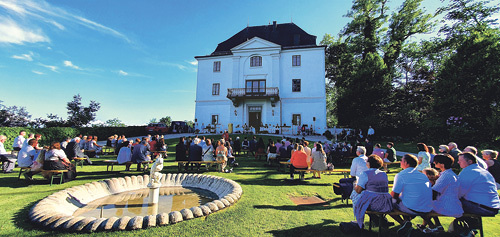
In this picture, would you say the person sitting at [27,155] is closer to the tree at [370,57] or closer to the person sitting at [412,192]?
the person sitting at [412,192]

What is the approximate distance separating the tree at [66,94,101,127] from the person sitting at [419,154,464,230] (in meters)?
35.4

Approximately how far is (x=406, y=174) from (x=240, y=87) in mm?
25979

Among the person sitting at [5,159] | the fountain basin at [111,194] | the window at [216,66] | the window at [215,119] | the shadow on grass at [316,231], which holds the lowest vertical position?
the shadow on grass at [316,231]

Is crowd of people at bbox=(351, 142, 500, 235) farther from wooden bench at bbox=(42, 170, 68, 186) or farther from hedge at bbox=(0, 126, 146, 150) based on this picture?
hedge at bbox=(0, 126, 146, 150)

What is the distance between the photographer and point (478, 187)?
3447mm

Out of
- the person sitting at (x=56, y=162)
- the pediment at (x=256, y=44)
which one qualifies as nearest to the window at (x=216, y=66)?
the pediment at (x=256, y=44)

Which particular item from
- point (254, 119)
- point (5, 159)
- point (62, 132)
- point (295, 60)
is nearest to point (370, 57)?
point (295, 60)

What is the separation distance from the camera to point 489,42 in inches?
565

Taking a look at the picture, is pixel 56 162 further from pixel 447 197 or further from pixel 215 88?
pixel 215 88

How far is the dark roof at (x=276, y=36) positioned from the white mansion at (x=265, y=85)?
0.46 ft

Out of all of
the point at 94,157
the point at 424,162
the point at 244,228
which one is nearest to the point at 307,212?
the point at 244,228

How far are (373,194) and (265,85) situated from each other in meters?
25.2

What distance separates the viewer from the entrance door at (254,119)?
2759cm

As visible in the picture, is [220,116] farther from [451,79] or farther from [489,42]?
[489,42]
